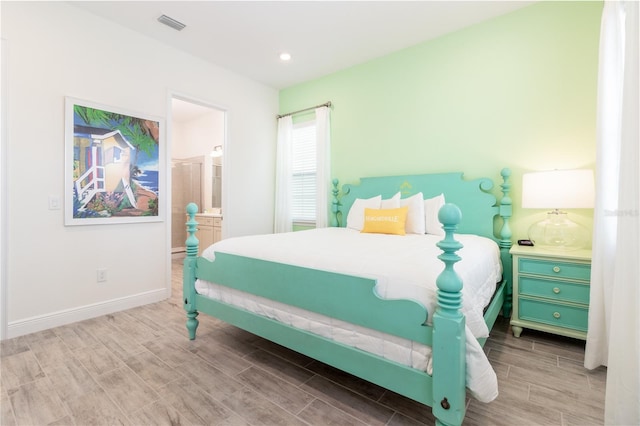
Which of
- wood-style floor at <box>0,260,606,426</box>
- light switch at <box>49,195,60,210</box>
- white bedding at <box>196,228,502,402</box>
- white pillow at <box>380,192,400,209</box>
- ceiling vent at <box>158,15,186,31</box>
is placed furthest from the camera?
white pillow at <box>380,192,400,209</box>

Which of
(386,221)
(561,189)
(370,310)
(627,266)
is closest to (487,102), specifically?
(561,189)

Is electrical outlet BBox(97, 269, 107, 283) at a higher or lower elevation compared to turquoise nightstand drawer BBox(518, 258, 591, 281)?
lower

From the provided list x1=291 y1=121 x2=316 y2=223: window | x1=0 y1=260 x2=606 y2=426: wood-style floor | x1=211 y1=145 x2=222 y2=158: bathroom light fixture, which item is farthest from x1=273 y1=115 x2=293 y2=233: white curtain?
x1=0 y1=260 x2=606 y2=426: wood-style floor

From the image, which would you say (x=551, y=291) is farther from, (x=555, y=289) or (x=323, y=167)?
(x=323, y=167)

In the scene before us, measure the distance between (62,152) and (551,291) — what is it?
13.4 ft

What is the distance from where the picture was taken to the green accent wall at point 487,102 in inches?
94.7

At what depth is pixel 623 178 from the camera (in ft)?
3.87

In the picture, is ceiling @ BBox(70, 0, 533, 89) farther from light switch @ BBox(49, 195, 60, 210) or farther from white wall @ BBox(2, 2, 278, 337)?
light switch @ BBox(49, 195, 60, 210)

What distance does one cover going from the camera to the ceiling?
2580 millimetres

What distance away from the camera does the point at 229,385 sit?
1683 millimetres

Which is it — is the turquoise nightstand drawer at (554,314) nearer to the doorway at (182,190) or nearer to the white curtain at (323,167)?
the white curtain at (323,167)

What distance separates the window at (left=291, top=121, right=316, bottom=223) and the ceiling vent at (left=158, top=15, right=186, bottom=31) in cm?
184

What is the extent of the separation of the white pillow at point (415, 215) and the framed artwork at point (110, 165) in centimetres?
262

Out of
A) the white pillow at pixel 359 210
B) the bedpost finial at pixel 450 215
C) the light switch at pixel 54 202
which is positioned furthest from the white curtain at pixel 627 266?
the light switch at pixel 54 202
